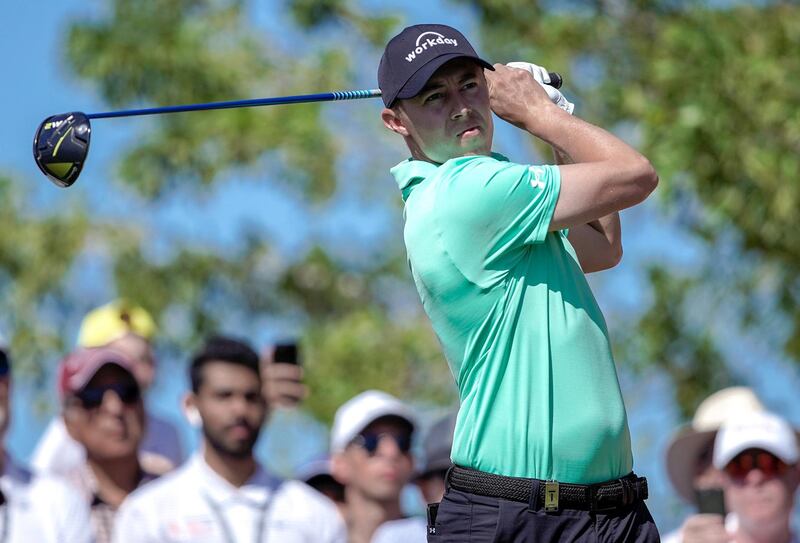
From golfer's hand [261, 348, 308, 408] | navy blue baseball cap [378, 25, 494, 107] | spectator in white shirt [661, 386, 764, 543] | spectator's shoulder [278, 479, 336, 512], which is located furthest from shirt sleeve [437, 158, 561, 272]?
golfer's hand [261, 348, 308, 408]

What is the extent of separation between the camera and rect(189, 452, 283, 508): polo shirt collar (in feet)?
24.3

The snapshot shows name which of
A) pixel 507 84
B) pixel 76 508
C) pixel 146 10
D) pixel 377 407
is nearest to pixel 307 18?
pixel 146 10

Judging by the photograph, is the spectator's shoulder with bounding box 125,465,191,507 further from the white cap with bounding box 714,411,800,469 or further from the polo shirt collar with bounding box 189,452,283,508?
the white cap with bounding box 714,411,800,469

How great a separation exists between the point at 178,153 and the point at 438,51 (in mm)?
10255

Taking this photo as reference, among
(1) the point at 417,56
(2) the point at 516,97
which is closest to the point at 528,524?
(2) the point at 516,97

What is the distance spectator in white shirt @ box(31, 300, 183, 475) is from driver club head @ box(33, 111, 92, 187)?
3.14m

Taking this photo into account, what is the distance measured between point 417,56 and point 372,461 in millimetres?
3910

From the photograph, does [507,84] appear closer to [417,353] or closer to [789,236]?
[789,236]

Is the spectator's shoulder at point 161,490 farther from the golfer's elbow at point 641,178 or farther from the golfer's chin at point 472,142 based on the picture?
the golfer's elbow at point 641,178

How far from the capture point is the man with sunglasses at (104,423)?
25.4 feet

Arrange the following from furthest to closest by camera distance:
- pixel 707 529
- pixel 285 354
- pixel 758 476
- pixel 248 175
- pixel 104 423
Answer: pixel 248 175 < pixel 285 354 < pixel 104 423 < pixel 758 476 < pixel 707 529

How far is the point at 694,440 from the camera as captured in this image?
8.09m

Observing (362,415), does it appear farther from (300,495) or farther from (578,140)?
(578,140)

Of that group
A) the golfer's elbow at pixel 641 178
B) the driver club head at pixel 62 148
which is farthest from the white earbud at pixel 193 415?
the golfer's elbow at pixel 641 178
